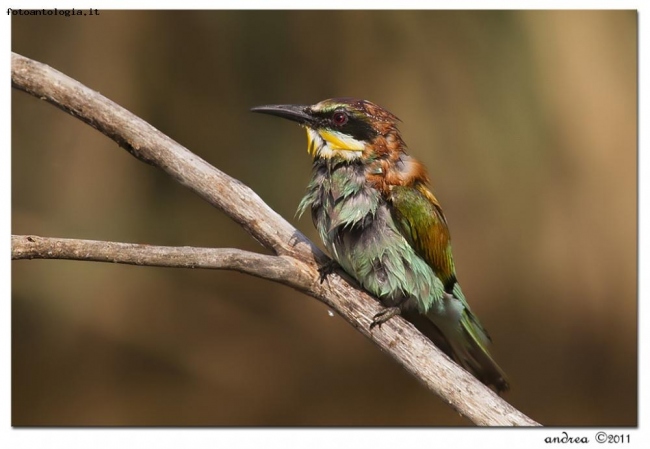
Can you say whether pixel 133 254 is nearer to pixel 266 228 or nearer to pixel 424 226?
pixel 266 228

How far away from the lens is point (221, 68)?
3.36m

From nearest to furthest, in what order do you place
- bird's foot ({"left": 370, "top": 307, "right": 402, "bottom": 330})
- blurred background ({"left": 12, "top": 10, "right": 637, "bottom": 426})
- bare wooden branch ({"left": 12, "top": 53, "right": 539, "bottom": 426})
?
1. bare wooden branch ({"left": 12, "top": 53, "right": 539, "bottom": 426})
2. bird's foot ({"left": 370, "top": 307, "right": 402, "bottom": 330})
3. blurred background ({"left": 12, "top": 10, "right": 637, "bottom": 426})

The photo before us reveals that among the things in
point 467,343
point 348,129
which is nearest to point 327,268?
point 348,129

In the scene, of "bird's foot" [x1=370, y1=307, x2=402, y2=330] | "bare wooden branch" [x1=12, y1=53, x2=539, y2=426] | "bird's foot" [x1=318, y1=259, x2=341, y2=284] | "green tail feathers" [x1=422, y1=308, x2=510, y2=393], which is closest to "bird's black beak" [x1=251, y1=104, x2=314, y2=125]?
"bare wooden branch" [x1=12, y1=53, x2=539, y2=426]

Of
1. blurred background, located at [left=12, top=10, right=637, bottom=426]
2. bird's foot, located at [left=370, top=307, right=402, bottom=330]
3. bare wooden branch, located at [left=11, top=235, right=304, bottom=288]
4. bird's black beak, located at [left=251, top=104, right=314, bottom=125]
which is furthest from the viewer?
blurred background, located at [left=12, top=10, right=637, bottom=426]

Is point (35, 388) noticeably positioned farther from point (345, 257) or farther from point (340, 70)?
point (340, 70)

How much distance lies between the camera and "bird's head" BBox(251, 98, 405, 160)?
90.3 inches

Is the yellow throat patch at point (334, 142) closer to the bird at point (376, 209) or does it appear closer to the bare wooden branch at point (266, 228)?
the bird at point (376, 209)

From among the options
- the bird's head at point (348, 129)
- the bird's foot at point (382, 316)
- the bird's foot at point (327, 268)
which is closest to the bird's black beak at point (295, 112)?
the bird's head at point (348, 129)

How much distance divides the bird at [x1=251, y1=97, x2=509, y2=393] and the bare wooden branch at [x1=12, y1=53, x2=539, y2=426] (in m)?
0.06

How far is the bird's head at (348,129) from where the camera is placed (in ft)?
7.52

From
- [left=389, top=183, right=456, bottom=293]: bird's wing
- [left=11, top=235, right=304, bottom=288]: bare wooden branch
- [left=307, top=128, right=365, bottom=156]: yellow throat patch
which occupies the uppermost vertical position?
[left=307, top=128, right=365, bottom=156]: yellow throat patch

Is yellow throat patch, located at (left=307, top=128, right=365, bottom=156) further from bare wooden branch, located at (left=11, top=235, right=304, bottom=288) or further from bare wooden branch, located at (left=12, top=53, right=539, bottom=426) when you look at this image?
bare wooden branch, located at (left=11, top=235, right=304, bottom=288)

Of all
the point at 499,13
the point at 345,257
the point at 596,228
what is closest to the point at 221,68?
the point at 499,13
